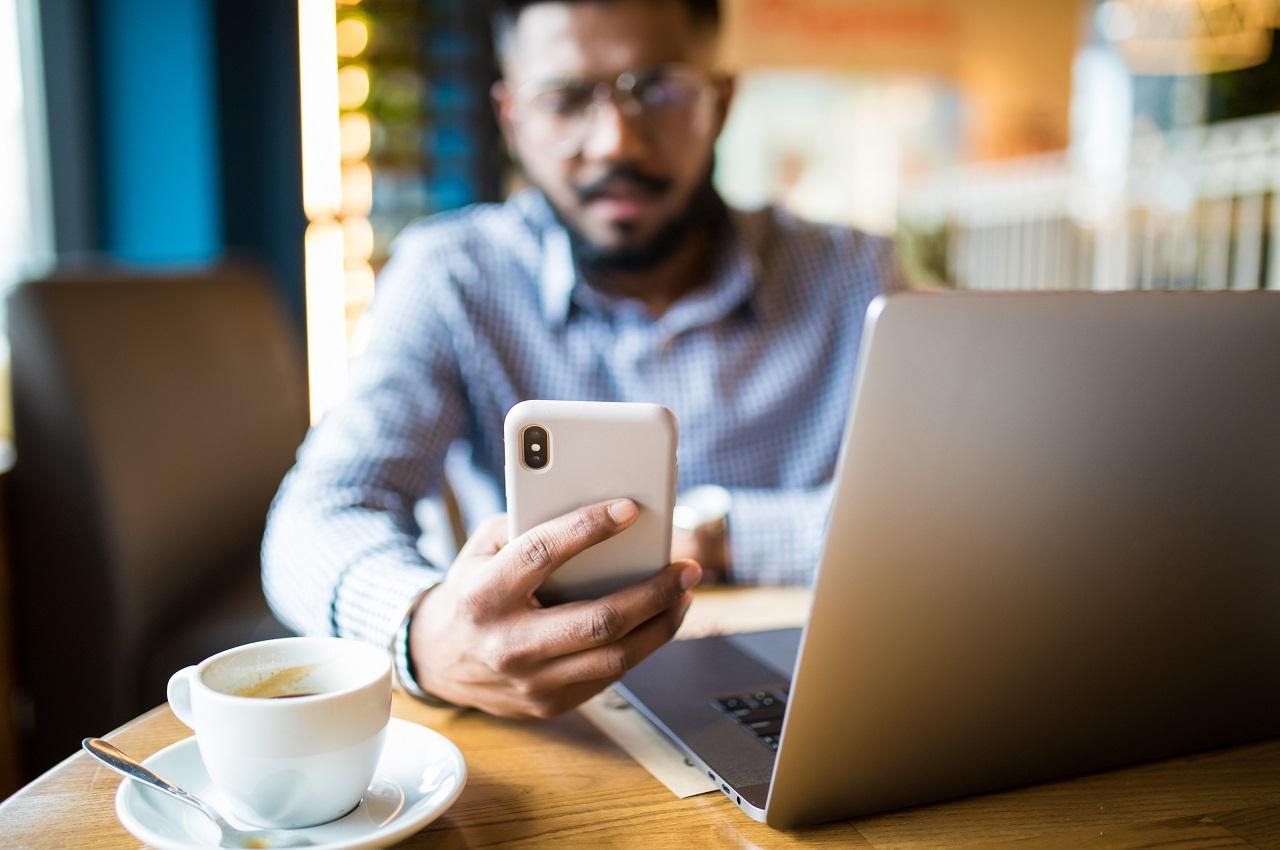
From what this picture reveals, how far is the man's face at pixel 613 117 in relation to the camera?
131cm

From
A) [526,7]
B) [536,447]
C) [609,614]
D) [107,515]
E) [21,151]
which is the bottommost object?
[107,515]

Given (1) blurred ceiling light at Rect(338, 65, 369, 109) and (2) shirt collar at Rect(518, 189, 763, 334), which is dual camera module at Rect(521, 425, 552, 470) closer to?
(2) shirt collar at Rect(518, 189, 763, 334)

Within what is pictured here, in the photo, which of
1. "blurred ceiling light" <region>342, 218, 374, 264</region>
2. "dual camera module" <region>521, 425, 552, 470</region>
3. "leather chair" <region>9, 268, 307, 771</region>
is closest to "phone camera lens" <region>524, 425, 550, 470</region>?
"dual camera module" <region>521, 425, 552, 470</region>

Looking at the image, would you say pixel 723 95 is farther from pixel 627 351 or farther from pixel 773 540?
pixel 773 540

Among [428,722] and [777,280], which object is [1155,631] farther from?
[777,280]

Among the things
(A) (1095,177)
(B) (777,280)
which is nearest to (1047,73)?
(A) (1095,177)

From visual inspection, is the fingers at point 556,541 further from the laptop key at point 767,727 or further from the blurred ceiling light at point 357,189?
the blurred ceiling light at point 357,189

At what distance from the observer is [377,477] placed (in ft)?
3.59

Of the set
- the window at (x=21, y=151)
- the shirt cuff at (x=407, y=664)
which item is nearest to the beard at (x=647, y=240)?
the shirt cuff at (x=407, y=664)

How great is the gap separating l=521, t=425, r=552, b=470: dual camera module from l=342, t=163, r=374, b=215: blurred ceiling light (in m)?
2.95

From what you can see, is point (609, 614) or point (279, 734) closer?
point (279, 734)

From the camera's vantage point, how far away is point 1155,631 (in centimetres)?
59

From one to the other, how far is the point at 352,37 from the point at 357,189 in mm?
488

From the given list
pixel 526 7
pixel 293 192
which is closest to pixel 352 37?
pixel 293 192
